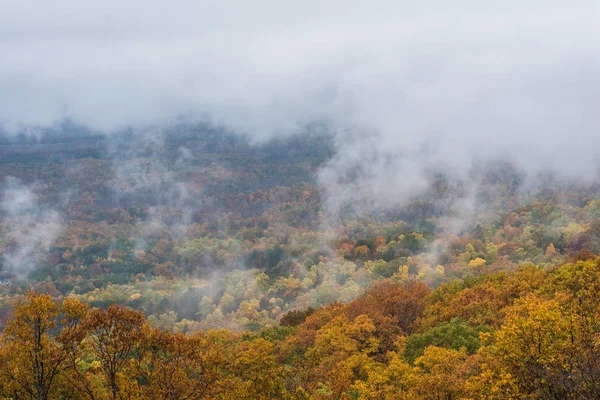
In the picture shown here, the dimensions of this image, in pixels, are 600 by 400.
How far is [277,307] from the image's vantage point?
172 metres

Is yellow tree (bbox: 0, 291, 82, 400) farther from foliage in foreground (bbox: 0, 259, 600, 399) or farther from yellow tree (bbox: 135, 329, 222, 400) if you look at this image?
yellow tree (bbox: 135, 329, 222, 400)

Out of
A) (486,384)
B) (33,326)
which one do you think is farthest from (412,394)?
(33,326)

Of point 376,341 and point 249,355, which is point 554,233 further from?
point 249,355

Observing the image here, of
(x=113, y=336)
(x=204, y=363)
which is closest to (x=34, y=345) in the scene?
(x=113, y=336)

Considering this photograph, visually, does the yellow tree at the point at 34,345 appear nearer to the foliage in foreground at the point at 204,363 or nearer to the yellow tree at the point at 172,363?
the foliage in foreground at the point at 204,363

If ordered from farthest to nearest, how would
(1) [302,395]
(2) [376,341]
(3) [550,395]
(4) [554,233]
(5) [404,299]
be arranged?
(4) [554,233], (5) [404,299], (2) [376,341], (1) [302,395], (3) [550,395]

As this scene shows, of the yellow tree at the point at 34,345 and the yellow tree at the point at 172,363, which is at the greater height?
the yellow tree at the point at 34,345

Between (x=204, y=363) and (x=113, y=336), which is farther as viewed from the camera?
(x=204, y=363)

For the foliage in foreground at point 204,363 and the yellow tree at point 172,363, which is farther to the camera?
the yellow tree at point 172,363

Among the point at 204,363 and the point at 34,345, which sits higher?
the point at 34,345

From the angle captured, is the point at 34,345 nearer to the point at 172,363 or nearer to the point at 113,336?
the point at 113,336

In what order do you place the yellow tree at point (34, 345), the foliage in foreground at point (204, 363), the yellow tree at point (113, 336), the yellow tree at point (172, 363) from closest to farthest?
the foliage in foreground at point (204, 363) < the yellow tree at point (34, 345) < the yellow tree at point (113, 336) < the yellow tree at point (172, 363)

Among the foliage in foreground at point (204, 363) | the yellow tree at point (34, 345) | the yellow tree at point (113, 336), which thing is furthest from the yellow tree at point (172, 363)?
the yellow tree at point (34, 345)

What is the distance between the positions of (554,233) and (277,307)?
95.7 m
